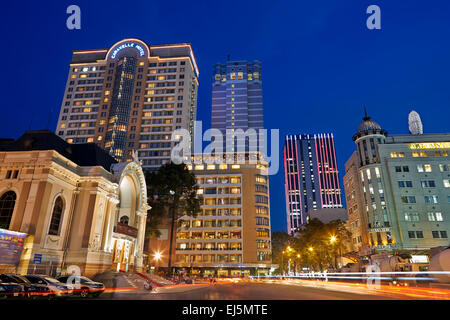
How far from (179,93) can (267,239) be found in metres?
60.6

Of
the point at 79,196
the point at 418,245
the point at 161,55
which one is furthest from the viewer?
the point at 161,55

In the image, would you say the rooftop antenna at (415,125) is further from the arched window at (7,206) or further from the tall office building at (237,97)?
the arched window at (7,206)

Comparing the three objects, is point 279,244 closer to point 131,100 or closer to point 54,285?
point 131,100

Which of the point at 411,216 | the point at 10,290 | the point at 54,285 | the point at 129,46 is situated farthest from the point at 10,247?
the point at 129,46

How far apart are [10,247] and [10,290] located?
35.7ft

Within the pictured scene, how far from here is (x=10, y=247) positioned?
81.1 feet

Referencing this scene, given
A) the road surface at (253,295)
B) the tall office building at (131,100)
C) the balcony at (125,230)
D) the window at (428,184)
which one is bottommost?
the road surface at (253,295)

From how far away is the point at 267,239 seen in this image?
90438 millimetres

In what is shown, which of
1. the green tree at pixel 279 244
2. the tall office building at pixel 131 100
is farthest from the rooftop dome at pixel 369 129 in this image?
the tall office building at pixel 131 100

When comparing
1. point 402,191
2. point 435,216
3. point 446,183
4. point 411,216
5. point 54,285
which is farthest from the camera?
point 402,191

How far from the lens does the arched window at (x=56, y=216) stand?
3108 cm
